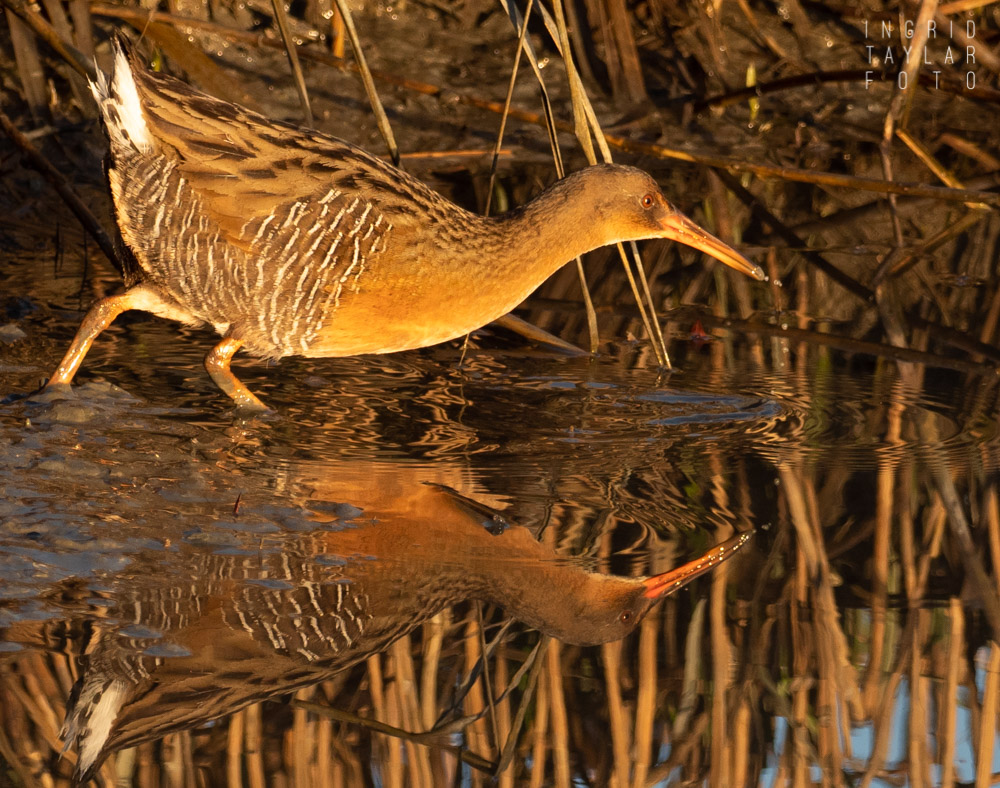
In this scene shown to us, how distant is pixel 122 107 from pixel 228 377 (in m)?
0.88

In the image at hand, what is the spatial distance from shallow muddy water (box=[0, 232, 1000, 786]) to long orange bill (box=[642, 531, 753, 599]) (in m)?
0.03

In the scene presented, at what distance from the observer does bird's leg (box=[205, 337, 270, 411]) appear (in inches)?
176

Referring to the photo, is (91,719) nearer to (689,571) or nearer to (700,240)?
(689,571)

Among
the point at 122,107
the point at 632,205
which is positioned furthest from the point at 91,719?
the point at 632,205

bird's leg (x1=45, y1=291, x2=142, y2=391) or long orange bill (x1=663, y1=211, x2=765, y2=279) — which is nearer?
bird's leg (x1=45, y1=291, x2=142, y2=391)

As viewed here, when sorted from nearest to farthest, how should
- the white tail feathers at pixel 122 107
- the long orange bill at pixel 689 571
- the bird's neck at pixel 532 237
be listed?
the long orange bill at pixel 689 571 → the white tail feathers at pixel 122 107 → the bird's neck at pixel 532 237

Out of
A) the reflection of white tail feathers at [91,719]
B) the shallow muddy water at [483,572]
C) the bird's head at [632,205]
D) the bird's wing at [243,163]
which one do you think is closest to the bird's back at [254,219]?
the bird's wing at [243,163]

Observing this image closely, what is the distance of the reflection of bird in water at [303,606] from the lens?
2811 millimetres

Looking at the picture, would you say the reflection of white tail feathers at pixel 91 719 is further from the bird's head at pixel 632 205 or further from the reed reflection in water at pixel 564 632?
the bird's head at pixel 632 205

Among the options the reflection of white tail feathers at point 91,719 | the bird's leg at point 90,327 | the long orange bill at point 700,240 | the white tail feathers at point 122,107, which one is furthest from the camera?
the long orange bill at point 700,240

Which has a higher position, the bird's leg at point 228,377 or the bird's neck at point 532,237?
the bird's neck at point 532,237

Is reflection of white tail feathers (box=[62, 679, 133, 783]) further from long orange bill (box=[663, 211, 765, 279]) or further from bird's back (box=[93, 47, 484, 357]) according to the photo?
long orange bill (box=[663, 211, 765, 279])

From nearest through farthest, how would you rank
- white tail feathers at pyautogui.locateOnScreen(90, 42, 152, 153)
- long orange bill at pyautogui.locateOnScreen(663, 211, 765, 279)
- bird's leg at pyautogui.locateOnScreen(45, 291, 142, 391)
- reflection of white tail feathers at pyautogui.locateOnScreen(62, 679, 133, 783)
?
reflection of white tail feathers at pyautogui.locateOnScreen(62, 679, 133, 783) → white tail feathers at pyautogui.locateOnScreen(90, 42, 152, 153) → bird's leg at pyautogui.locateOnScreen(45, 291, 142, 391) → long orange bill at pyautogui.locateOnScreen(663, 211, 765, 279)

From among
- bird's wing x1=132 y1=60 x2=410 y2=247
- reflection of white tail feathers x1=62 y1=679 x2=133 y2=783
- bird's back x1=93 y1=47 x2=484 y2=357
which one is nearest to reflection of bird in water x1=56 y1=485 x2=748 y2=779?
reflection of white tail feathers x1=62 y1=679 x2=133 y2=783
